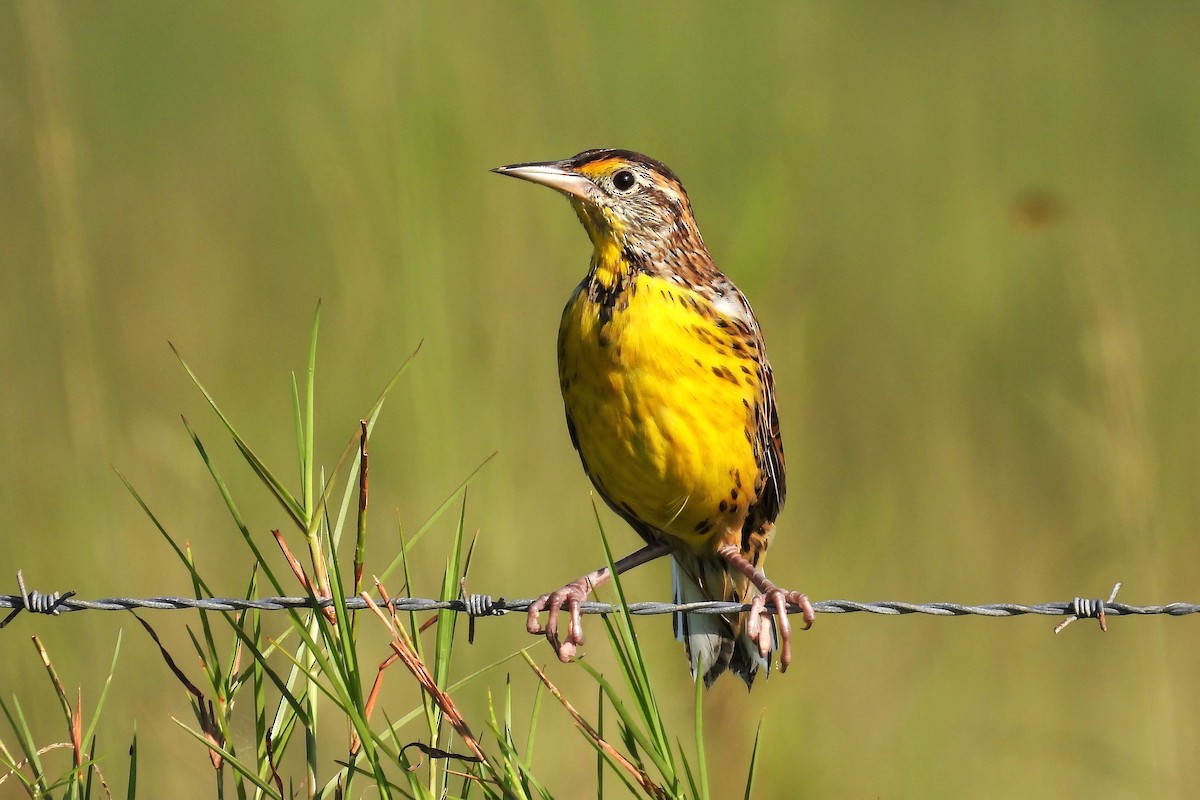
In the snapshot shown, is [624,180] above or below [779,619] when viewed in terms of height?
above

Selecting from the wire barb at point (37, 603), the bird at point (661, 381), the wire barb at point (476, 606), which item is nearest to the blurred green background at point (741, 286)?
the bird at point (661, 381)

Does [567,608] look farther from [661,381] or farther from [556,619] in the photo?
[661,381]

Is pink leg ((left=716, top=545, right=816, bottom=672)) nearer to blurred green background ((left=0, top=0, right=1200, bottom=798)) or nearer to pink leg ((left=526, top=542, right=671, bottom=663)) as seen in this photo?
pink leg ((left=526, top=542, right=671, bottom=663))

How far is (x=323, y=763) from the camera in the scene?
475 cm

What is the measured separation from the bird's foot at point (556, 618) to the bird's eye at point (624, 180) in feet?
3.23

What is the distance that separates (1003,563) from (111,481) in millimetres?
3010

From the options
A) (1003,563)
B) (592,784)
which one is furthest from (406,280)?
(1003,563)

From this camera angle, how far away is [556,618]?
3.76 m

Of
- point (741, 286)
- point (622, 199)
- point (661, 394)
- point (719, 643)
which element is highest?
point (622, 199)

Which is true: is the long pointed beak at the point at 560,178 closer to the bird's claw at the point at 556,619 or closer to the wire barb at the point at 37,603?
the bird's claw at the point at 556,619

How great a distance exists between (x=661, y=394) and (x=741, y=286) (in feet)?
1.28

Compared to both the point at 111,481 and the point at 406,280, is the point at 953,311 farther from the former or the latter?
the point at 111,481

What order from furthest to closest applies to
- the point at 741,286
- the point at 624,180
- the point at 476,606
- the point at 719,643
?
the point at 719,643, the point at 624,180, the point at 741,286, the point at 476,606

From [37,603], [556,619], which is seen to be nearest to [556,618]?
[556,619]
